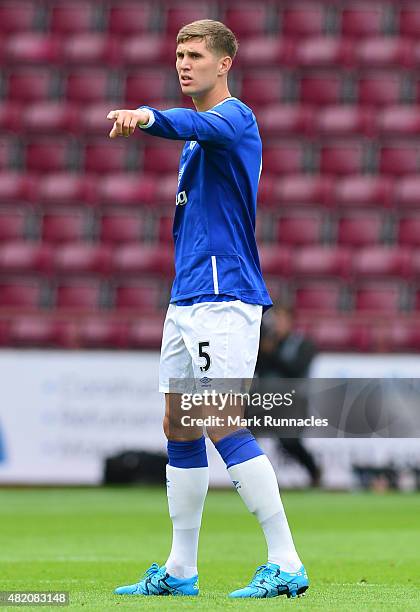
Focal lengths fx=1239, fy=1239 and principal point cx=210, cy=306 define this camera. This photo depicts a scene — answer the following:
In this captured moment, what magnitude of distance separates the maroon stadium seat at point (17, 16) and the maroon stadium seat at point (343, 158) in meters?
4.99

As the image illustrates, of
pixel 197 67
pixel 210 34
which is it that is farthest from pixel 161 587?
pixel 210 34

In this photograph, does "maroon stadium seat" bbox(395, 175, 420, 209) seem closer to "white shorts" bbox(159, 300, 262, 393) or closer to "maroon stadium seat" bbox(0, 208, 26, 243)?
"maroon stadium seat" bbox(0, 208, 26, 243)

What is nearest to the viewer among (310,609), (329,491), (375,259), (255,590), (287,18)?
(310,609)

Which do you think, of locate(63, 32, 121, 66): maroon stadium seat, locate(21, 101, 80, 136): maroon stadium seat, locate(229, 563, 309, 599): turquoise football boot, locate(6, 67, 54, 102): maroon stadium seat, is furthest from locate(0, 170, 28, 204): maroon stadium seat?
locate(229, 563, 309, 599): turquoise football boot

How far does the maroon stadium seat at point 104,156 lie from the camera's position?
1711 centimetres

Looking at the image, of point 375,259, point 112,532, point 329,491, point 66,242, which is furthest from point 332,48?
point 112,532

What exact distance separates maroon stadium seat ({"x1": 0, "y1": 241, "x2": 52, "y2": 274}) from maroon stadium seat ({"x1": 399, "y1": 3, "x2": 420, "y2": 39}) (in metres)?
5.84

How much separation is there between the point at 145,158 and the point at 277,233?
7.66 ft

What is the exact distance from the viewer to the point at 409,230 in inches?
619

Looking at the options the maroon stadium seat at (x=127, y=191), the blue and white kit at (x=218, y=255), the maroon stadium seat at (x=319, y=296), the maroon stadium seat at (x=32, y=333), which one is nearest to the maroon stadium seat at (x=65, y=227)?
the maroon stadium seat at (x=127, y=191)

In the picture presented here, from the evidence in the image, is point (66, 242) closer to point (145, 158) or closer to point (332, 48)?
point (145, 158)

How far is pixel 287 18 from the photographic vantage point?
17594 millimetres

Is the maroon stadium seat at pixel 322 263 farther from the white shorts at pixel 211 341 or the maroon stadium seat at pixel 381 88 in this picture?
the white shorts at pixel 211 341

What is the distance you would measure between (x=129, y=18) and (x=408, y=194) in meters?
5.25
